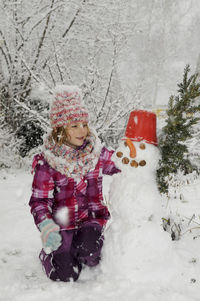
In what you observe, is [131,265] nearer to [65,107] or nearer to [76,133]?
[76,133]

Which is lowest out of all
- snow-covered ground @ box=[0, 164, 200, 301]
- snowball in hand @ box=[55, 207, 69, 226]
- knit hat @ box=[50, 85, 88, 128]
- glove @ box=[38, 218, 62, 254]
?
snow-covered ground @ box=[0, 164, 200, 301]

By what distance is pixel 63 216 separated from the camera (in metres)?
2.12

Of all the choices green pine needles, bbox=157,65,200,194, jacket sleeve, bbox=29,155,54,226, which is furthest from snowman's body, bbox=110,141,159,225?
jacket sleeve, bbox=29,155,54,226

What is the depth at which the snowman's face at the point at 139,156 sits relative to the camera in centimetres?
199

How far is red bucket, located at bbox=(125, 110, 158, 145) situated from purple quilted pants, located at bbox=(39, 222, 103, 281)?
2.49ft

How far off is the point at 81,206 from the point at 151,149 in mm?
708

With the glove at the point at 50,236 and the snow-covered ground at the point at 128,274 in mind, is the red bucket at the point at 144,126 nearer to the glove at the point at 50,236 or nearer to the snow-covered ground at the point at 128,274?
the snow-covered ground at the point at 128,274

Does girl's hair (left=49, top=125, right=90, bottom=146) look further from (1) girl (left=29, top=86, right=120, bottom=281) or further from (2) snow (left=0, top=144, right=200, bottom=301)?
(2) snow (left=0, top=144, right=200, bottom=301)

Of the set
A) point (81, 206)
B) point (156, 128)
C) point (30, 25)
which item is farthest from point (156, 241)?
point (30, 25)

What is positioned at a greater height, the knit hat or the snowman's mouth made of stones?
the knit hat

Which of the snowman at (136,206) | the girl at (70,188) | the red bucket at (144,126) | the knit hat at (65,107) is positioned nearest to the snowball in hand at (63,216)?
the girl at (70,188)

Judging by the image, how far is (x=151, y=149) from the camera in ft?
6.57

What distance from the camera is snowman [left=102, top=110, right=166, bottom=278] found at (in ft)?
6.32

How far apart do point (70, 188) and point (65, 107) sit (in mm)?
604
